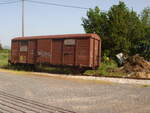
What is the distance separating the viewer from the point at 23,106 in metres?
6.92

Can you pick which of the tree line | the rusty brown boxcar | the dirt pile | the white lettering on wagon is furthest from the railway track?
the tree line

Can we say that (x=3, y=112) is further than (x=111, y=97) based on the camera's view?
No

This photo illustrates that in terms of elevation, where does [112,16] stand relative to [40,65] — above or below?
above

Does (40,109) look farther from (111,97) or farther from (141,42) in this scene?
(141,42)

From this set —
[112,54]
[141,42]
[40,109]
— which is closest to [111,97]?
[40,109]

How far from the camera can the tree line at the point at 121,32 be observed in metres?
24.4

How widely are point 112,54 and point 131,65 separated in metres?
5.76

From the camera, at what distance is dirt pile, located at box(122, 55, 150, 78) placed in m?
16.1

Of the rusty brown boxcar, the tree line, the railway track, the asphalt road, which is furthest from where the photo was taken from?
the tree line

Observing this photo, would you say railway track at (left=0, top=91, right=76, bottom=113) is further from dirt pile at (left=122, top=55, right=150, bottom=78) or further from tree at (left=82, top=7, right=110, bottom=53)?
tree at (left=82, top=7, right=110, bottom=53)

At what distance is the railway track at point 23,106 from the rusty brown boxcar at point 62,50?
8954 mm

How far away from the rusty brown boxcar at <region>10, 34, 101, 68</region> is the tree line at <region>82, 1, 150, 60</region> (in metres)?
7.08

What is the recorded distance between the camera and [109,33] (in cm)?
2516

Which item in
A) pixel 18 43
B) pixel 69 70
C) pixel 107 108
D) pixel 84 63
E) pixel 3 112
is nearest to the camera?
pixel 3 112
